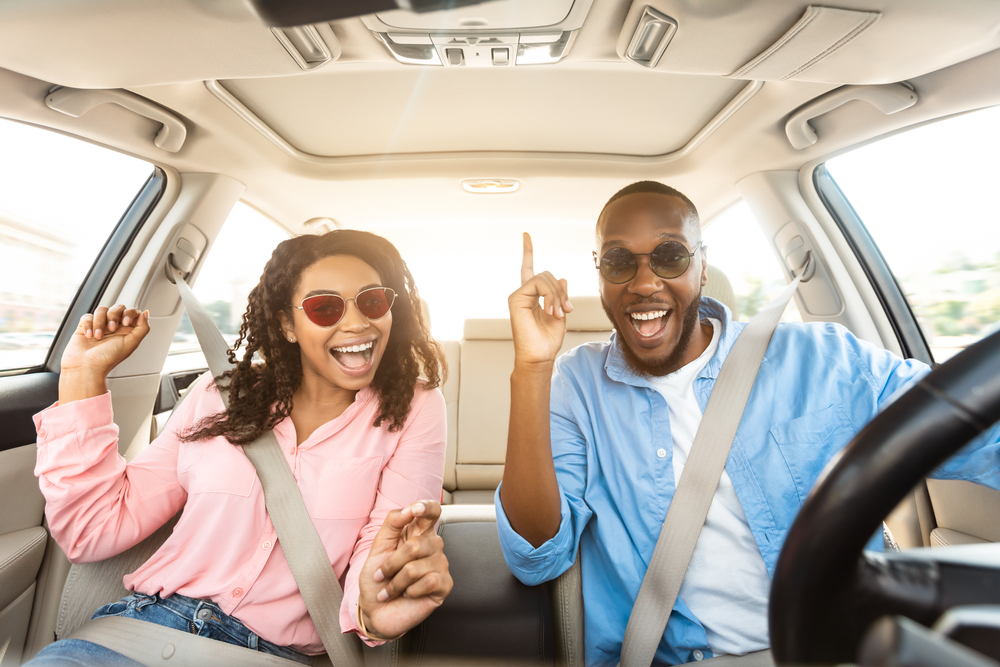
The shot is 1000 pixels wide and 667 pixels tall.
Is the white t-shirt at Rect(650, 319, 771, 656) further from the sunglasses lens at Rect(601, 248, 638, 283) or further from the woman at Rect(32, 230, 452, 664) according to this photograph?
the woman at Rect(32, 230, 452, 664)

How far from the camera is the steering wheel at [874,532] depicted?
1.54 ft

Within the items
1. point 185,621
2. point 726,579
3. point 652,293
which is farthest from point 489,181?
point 185,621

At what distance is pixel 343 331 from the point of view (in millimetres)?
1465

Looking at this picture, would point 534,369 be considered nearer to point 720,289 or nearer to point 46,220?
point 720,289

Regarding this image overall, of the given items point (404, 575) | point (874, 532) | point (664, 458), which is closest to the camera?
point (874, 532)

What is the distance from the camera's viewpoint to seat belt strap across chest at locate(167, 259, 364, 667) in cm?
126

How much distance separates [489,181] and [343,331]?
4.16 feet

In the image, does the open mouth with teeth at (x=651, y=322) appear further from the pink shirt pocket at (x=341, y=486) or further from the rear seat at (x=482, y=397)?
the rear seat at (x=482, y=397)

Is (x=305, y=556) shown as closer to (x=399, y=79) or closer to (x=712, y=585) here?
(x=712, y=585)

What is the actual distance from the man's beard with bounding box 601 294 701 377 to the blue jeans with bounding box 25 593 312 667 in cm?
116

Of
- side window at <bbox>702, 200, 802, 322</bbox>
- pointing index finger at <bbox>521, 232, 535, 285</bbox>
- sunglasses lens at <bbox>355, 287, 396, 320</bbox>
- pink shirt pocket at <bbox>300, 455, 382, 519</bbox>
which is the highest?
side window at <bbox>702, 200, 802, 322</bbox>

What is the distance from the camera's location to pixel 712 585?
1.25 metres

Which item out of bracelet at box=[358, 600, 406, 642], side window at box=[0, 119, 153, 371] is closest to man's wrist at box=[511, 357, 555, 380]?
bracelet at box=[358, 600, 406, 642]

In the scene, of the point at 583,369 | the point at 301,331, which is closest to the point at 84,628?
the point at 301,331
